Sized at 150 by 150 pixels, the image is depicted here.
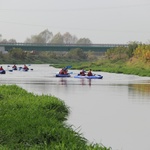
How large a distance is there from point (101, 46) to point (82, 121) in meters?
114

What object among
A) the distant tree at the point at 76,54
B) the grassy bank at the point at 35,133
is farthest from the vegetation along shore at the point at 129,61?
the distant tree at the point at 76,54

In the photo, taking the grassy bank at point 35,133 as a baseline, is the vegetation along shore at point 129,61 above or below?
below

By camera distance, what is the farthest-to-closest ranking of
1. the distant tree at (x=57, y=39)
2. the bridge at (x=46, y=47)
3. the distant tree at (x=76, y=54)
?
the distant tree at (x=57, y=39), the distant tree at (x=76, y=54), the bridge at (x=46, y=47)

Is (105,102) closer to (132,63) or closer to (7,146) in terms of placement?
(7,146)

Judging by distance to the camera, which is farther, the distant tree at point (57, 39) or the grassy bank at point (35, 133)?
the distant tree at point (57, 39)

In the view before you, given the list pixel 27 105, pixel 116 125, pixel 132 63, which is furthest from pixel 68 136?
pixel 132 63

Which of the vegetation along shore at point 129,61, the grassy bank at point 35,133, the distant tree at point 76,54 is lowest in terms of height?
the distant tree at point 76,54

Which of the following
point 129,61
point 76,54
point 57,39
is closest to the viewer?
point 129,61

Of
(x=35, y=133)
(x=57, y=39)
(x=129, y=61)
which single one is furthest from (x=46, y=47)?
(x=35, y=133)

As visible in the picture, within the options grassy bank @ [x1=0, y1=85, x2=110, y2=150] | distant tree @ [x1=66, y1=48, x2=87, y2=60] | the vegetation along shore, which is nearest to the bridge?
distant tree @ [x1=66, y1=48, x2=87, y2=60]

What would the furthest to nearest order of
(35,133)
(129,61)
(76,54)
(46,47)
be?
(76,54) → (46,47) → (129,61) → (35,133)

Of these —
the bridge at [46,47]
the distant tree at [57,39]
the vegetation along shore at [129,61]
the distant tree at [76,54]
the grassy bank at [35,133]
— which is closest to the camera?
the grassy bank at [35,133]

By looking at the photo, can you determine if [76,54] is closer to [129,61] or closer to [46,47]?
[46,47]

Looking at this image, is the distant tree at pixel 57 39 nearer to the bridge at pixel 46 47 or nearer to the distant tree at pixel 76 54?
the distant tree at pixel 76 54
